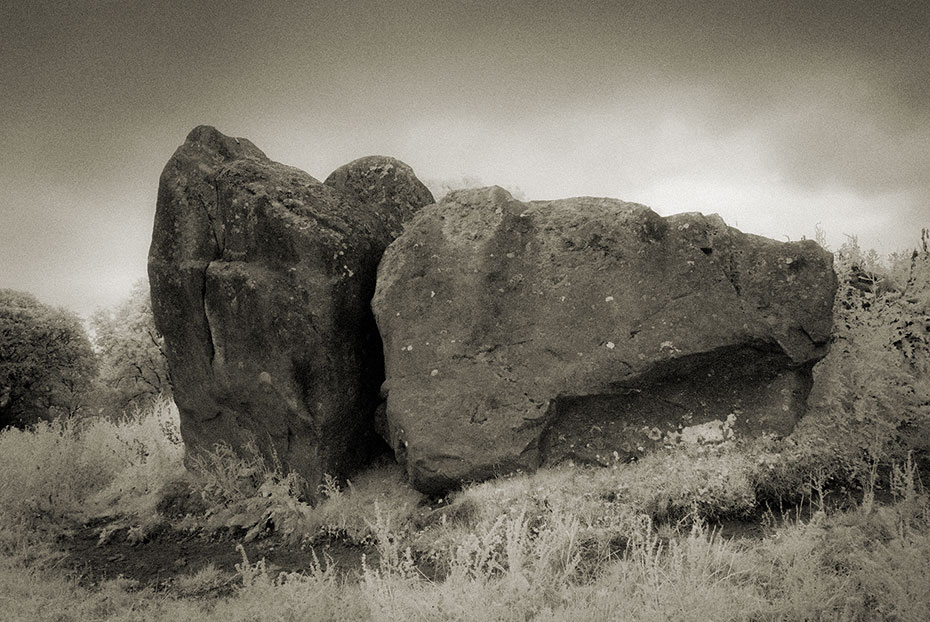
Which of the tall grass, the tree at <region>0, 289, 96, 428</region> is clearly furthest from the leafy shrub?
the tree at <region>0, 289, 96, 428</region>

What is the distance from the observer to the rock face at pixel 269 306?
7.51m

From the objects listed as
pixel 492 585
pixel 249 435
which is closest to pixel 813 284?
pixel 492 585

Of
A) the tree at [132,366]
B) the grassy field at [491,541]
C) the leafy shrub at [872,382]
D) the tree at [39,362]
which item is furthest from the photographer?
the tree at [132,366]

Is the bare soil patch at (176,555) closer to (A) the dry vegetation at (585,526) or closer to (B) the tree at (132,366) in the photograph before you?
(A) the dry vegetation at (585,526)

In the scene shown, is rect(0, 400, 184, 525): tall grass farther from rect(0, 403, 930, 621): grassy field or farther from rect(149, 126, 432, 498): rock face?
rect(149, 126, 432, 498): rock face

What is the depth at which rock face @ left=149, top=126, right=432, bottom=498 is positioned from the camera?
7512 millimetres

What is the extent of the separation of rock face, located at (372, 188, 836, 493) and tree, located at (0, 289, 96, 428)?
11.8m

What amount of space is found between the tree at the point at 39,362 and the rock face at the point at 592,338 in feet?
38.9

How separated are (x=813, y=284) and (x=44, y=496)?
34.2 ft

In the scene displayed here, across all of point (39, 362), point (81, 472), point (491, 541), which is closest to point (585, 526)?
point (491, 541)

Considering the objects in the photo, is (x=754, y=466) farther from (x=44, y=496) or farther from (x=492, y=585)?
(x=44, y=496)

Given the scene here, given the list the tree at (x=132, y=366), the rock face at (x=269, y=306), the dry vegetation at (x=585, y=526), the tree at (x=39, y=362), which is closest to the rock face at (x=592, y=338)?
the dry vegetation at (x=585, y=526)

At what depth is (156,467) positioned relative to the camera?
9422mm

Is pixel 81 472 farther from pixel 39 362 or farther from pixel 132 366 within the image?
pixel 132 366
